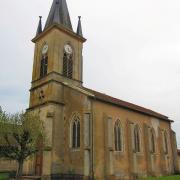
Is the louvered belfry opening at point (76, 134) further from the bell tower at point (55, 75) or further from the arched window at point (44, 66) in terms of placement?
the arched window at point (44, 66)

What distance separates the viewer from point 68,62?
33.4 m

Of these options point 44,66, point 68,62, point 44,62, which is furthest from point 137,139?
point 44,62

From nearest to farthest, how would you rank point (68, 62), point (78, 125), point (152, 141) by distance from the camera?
point (78, 125), point (68, 62), point (152, 141)

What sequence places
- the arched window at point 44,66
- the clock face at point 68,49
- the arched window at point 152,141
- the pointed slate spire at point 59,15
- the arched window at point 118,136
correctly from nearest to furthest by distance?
the arched window at point 118,136 → the arched window at point 44,66 → the clock face at point 68,49 → the pointed slate spire at point 59,15 → the arched window at point 152,141

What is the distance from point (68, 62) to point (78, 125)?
9553 millimetres

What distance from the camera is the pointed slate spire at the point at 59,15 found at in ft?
114

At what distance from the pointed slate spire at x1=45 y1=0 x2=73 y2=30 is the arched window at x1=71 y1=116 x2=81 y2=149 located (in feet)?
45.1

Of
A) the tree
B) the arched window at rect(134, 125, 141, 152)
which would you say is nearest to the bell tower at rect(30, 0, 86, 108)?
the tree

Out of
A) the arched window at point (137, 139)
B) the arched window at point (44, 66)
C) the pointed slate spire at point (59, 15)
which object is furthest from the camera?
the pointed slate spire at point (59, 15)

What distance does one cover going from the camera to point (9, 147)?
24.6m

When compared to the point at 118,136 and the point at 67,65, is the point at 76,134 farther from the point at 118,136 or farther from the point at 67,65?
the point at 67,65

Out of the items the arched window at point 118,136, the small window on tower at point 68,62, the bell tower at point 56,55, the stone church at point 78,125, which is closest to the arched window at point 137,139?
the stone church at point 78,125

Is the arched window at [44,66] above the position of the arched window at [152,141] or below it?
above

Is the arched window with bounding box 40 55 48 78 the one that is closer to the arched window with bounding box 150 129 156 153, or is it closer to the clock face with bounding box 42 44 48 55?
the clock face with bounding box 42 44 48 55
